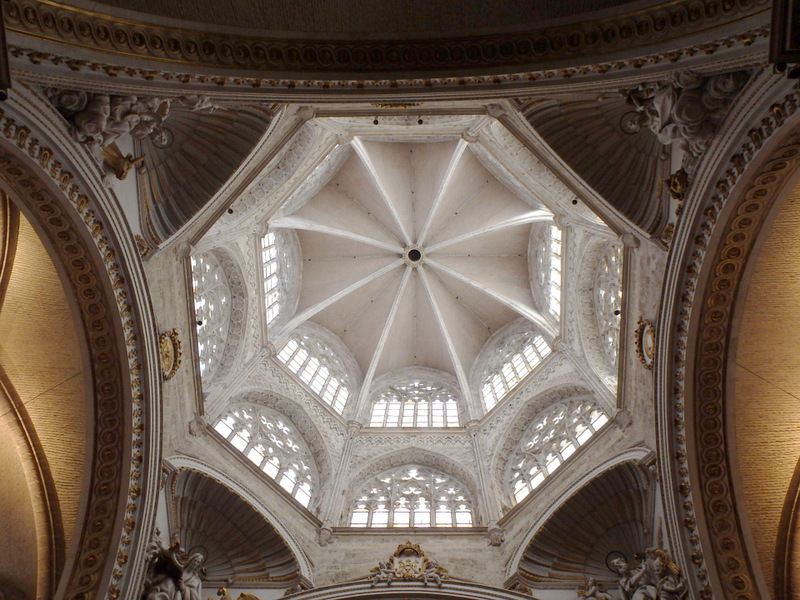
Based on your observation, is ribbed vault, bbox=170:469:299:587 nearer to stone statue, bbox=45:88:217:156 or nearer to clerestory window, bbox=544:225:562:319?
stone statue, bbox=45:88:217:156

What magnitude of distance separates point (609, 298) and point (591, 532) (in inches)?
208

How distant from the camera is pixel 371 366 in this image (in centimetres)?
2342

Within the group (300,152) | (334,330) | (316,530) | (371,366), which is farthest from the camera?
(334,330)

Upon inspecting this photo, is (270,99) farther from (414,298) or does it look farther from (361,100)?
(414,298)

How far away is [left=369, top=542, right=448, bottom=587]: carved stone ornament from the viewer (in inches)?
525

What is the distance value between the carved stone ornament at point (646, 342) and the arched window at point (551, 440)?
3.08m

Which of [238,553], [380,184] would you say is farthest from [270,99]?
[380,184]

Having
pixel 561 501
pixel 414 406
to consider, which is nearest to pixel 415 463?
pixel 414 406

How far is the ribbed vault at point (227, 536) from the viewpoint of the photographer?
44.4 feet

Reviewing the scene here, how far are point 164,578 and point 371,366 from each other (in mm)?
12332

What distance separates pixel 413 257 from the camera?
26.1 m

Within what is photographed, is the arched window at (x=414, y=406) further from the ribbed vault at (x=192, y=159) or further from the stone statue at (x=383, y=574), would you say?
the ribbed vault at (x=192, y=159)

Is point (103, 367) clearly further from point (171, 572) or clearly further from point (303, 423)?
point (303, 423)

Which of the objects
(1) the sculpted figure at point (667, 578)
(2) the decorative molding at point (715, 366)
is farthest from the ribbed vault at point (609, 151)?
(1) the sculpted figure at point (667, 578)
